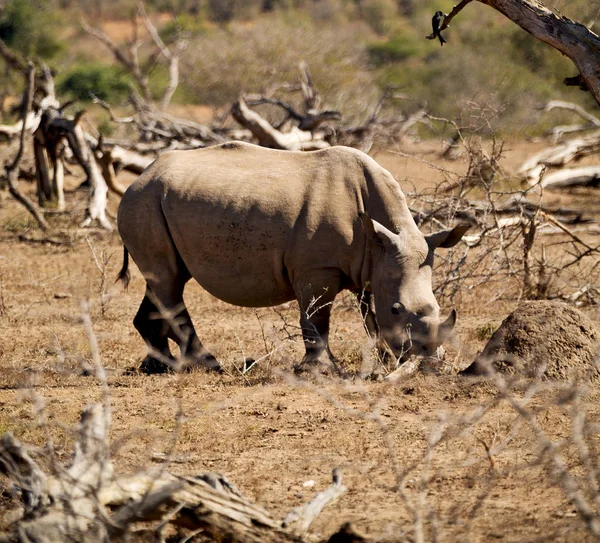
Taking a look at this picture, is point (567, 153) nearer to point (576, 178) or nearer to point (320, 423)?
point (576, 178)

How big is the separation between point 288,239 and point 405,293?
3.15 ft

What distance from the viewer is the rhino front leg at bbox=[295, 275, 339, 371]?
7.62 m

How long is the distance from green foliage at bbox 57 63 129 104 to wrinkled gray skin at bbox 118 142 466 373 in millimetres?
22998

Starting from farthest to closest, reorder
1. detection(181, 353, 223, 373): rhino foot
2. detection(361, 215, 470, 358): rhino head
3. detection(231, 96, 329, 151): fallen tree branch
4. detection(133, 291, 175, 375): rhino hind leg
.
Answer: detection(231, 96, 329, 151): fallen tree branch
detection(133, 291, 175, 375): rhino hind leg
detection(181, 353, 223, 373): rhino foot
detection(361, 215, 470, 358): rhino head

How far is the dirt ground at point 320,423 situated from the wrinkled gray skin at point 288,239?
1.47ft

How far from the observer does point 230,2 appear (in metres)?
51.5

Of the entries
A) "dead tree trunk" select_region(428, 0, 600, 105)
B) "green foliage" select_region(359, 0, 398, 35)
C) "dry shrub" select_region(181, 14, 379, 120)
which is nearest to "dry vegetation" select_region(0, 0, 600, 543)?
"dead tree trunk" select_region(428, 0, 600, 105)

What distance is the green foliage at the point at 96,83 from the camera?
30.9 metres

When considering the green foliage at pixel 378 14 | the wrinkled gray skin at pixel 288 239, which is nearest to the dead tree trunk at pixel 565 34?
the wrinkled gray skin at pixel 288 239

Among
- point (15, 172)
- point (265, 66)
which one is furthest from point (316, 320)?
point (265, 66)

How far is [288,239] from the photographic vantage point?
302 inches

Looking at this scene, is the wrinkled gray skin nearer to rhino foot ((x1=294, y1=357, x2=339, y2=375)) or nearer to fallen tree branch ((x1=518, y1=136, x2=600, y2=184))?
rhino foot ((x1=294, y1=357, x2=339, y2=375))

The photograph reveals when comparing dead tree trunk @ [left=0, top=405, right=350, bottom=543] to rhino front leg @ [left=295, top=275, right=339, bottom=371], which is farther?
rhino front leg @ [left=295, top=275, right=339, bottom=371]

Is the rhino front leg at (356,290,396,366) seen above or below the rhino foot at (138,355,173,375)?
above
